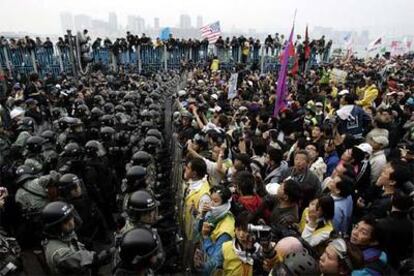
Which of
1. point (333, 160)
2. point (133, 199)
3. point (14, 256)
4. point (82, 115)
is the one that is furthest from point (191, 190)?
point (82, 115)

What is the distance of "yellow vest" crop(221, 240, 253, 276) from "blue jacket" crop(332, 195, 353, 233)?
4.23ft

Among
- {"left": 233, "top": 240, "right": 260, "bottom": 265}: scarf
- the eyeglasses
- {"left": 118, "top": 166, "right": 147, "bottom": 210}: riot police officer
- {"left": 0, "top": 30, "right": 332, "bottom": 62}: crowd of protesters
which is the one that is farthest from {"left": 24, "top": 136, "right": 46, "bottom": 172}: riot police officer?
{"left": 0, "top": 30, "right": 332, "bottom": 62}: crowd of protesters

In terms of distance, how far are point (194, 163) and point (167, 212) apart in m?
1.58

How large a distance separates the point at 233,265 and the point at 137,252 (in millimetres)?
887

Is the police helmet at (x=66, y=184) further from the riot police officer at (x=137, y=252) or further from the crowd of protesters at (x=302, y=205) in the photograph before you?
the riot police officer at (x=137, y=252)

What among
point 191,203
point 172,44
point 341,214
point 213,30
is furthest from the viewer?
point 172,44

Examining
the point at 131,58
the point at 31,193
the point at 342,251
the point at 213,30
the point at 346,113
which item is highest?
the point at 213,30

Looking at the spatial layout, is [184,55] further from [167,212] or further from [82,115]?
[167,212]

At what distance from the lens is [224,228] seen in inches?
131

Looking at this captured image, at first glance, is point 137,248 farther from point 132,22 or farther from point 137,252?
point 132,22

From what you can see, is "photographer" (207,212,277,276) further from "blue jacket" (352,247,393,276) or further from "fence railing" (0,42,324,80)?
"fence railing" (0,42,324,80)

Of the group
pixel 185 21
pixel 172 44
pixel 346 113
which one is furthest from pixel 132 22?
pixel 346 113

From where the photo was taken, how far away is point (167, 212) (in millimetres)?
5379

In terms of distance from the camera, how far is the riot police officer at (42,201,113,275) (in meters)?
2.93
